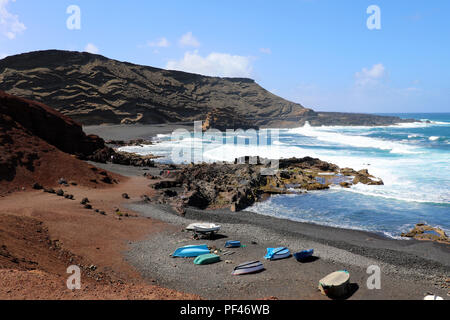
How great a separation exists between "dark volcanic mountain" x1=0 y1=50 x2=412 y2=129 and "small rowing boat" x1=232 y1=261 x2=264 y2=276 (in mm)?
80712

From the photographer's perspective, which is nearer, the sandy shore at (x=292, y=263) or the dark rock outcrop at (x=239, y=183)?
the sandy shore at (x=292, y=263)

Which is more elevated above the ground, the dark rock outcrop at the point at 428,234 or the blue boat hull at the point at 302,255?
the blue boat hull at the point at 302,255

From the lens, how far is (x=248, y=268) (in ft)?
38.0

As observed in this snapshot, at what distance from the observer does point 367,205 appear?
22109 millimetres

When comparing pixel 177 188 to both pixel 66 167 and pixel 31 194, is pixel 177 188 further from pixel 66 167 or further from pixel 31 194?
pixel 31 194

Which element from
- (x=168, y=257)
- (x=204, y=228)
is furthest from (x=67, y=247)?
(x=204, y=228)

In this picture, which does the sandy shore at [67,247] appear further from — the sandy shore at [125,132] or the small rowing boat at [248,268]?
the sandy shore at [125,132]

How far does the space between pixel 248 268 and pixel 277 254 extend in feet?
6.26

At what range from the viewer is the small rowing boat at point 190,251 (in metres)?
13.0

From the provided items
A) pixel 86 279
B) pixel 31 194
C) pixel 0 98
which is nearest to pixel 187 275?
pixel 86 279
